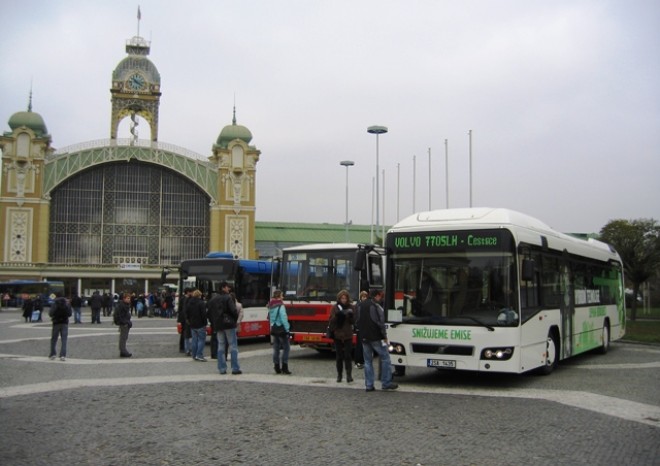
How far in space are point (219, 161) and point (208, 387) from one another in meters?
68.2

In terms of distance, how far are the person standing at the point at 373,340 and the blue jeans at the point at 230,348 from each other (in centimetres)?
342

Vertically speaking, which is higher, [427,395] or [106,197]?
[106,197]

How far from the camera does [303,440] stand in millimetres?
7840

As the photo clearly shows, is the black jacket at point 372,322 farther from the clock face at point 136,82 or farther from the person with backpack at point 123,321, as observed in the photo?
the clock face at point 136,82

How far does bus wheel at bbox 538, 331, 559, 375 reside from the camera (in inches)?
529

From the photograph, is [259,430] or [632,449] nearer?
[632,449]

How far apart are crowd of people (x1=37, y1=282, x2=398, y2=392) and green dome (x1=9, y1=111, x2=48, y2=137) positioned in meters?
64.3

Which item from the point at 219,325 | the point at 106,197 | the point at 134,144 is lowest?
the point at 219,325

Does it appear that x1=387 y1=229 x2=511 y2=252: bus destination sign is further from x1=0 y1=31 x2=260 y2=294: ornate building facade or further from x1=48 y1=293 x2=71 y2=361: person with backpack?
x1=0 y1=31 x2=260 y2=294: ornate building facade

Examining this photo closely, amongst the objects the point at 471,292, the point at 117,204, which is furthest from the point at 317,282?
the point at 117,204

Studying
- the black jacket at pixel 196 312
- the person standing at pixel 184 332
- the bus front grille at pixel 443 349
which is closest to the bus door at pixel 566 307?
the bus front grille at pixel 443 349

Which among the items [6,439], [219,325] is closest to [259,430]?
[6,439]

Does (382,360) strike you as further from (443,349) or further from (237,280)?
(237,280)

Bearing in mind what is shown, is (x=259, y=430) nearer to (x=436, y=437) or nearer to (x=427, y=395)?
(x=436, y=437)
